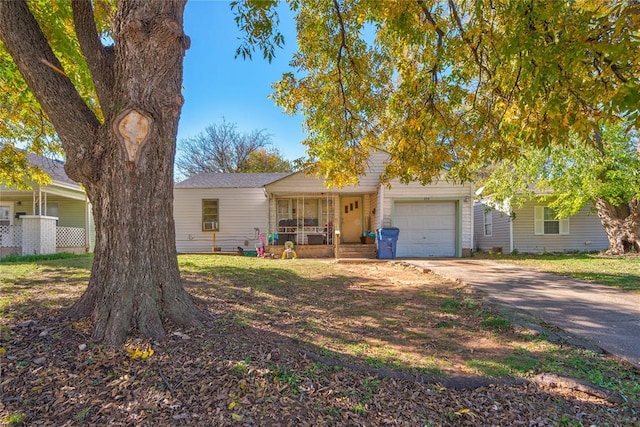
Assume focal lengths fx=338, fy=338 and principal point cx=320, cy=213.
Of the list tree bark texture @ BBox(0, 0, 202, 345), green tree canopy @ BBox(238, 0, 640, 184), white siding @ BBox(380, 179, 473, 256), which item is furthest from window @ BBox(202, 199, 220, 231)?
tree bark texture @ BBox(0, 0, 202, 345)

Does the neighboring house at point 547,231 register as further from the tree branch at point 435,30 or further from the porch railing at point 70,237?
the porch railing at point 70,237

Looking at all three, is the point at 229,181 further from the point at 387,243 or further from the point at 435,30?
the point at 435,30

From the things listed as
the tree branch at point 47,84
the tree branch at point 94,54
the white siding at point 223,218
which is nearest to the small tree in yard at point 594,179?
the white siding at point 223,218

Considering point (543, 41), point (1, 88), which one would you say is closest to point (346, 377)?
point (543, 41)

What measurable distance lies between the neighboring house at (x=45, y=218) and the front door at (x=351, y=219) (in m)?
11.3

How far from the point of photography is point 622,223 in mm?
13672

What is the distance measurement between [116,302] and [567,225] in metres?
19.1

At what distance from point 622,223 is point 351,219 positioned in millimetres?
11225

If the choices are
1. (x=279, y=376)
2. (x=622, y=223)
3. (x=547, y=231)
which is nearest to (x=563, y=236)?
(x=547, y=231)

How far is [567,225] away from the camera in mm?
16250

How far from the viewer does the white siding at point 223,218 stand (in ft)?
53.6

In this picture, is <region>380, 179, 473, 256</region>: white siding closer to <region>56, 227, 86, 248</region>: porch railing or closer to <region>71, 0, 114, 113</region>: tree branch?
<region>71, 0, 114, 113</region>: tree branch

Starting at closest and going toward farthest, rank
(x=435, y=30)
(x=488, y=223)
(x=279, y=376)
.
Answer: (x=279, y=376)
(x=435, y=30)
(x=488, y=223)

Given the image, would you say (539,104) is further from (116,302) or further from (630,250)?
(630,250)
